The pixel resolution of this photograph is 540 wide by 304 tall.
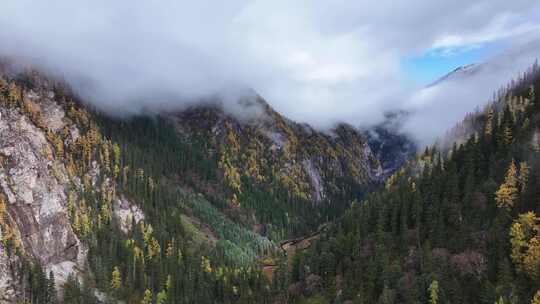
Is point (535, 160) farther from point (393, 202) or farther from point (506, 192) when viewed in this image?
point (393, 202)

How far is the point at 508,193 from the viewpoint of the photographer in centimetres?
13900

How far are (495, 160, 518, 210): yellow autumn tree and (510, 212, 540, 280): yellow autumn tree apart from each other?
10.2 metres

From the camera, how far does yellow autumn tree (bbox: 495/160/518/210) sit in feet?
454

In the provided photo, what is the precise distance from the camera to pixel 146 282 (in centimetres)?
19812

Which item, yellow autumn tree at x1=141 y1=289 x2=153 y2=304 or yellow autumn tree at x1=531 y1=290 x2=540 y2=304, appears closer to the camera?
yellow autumn tree at x1=531 y1=290 x2=540 y2=304

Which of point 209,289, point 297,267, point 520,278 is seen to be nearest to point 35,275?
point 209,289

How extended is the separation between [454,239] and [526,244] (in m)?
24.7

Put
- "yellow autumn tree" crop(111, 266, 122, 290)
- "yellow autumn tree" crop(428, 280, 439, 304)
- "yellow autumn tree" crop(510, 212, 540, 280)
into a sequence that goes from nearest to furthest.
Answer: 1. "yellow autumn tree" crop(510, 212, 540, 280)
2. "yellow autumn tree" crop(428, 280, 439, 304)
3. "yellow autumn tree" crop(111, 266, 122, 290)

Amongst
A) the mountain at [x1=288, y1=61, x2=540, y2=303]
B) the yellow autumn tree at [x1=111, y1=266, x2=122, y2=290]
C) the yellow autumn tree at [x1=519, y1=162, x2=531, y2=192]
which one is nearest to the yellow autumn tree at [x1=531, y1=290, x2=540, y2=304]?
the mountain at [x1=288, y1=61, x2=540, y2=303]

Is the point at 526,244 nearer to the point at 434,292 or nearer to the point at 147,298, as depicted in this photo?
the point at 434,292

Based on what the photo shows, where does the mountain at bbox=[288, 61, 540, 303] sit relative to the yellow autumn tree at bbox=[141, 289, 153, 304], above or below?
above

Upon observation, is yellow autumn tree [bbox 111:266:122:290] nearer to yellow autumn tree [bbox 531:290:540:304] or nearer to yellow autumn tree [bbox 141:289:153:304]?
yellow autumn tree [bbox 141:289:153:304]

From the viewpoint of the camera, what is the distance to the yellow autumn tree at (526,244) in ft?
376

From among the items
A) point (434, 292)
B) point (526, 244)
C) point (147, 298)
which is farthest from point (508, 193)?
point (147, 298)
